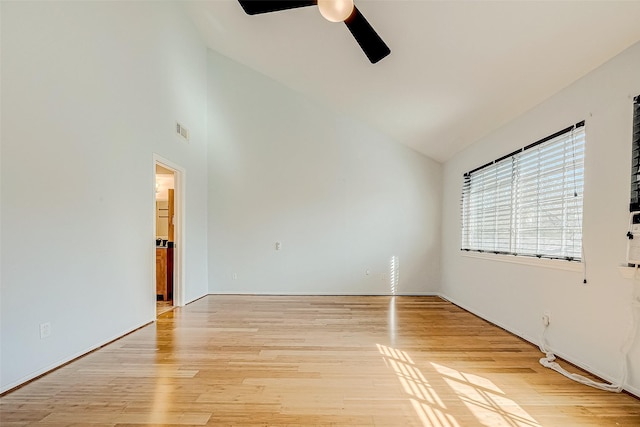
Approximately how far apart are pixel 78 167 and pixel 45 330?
1.36m

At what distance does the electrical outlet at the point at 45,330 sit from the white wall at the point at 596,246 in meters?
4.23

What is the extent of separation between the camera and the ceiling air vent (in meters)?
4.19

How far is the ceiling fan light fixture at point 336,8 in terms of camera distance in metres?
1.86

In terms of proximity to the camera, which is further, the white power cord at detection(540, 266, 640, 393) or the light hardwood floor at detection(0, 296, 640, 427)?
the white power cord at detection(540, 266, 640, 393)

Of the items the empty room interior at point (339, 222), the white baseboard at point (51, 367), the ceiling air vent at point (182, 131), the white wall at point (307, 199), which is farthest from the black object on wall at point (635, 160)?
the ceiling air vent at point (182, 131)

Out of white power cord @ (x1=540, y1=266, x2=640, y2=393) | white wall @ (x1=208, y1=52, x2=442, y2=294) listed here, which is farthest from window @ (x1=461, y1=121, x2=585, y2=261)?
white wall @ (x1=208, y1=52, x2=442, y2=294)

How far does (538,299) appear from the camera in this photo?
2771 mm

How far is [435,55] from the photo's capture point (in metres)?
2.79

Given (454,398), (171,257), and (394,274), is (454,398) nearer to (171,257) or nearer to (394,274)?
(394,274)

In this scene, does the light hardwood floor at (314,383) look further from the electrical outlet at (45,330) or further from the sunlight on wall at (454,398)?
the electrical outlet at (45,330)

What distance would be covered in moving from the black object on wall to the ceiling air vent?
4811 mm

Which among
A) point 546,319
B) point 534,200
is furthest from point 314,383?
point 534,200

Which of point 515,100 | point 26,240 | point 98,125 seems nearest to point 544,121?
point 515,100

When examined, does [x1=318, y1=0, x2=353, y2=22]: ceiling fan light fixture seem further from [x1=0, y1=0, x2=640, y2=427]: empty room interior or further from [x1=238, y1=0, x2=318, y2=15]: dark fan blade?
[x1=238, y1=0, x2=318, y2=15]: dark fan blade
